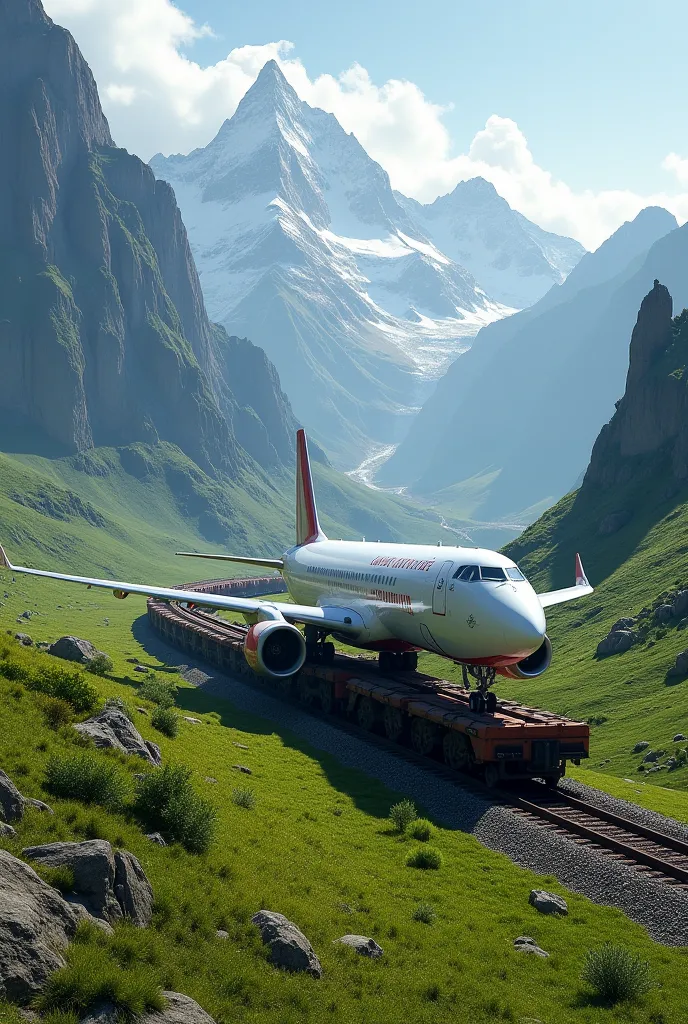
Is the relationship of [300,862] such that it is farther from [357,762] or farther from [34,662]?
[357,762]

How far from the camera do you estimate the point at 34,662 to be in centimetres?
2688

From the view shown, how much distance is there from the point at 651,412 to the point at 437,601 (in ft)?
319

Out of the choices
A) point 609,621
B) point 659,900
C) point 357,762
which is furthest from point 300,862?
point 609,621

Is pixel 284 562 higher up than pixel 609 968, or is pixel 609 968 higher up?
pixel 284 562

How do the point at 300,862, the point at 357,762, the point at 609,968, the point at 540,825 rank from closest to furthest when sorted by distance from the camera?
1. the point at 609,968
2. the point at 300,862
3. the point at 540,825
4. the point at 357,762

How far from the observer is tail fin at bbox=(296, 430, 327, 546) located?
208ft

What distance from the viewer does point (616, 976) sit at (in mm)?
16953

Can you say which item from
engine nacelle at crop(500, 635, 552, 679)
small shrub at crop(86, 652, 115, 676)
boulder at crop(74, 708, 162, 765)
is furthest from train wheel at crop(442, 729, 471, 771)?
small shrub at crop(86, 652, 115, 676)

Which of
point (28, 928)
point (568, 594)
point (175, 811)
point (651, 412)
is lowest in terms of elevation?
point (28, 928)

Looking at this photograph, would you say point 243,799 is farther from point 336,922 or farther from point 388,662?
point 388,662

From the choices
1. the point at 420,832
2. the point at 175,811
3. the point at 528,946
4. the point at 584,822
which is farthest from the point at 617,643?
the point at 175,811

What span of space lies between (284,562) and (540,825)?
3590 cm

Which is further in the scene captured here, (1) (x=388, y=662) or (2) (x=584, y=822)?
(1) (x=388, y=662)

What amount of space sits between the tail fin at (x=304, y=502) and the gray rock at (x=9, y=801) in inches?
1852
